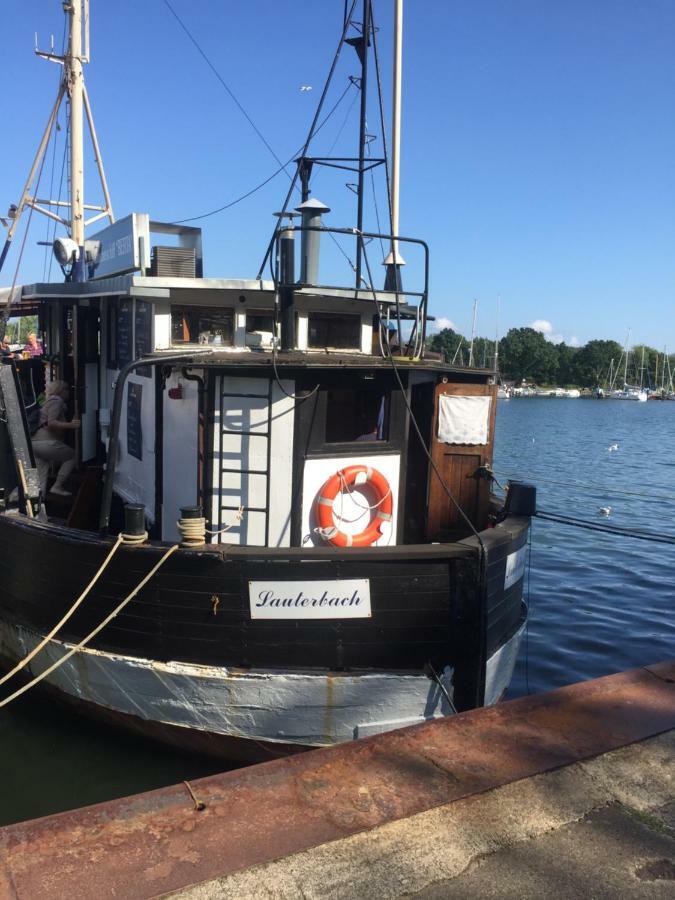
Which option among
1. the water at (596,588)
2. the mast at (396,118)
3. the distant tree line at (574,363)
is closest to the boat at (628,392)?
the distant tree line at (574,363)

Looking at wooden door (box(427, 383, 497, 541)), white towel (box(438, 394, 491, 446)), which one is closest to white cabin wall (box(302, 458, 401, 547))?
wooden door (box(427, 383, 497, 541))

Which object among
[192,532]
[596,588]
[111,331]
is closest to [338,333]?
[111,331]

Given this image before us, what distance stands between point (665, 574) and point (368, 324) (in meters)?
8.33

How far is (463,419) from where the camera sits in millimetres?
7090

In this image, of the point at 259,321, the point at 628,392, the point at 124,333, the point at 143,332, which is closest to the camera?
the point at 143,332

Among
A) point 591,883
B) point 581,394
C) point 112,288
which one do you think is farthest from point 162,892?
point 581,394

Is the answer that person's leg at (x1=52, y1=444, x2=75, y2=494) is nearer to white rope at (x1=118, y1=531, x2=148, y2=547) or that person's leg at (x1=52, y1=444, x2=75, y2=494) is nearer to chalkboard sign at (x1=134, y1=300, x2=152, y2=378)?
chalkboard sign at (x1=134, y1=300, x2=152, y2=378)

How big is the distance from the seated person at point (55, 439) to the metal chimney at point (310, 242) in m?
3.36

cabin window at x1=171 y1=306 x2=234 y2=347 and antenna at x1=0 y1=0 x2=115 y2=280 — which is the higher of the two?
antenna at x1=0 y1=0 x2=115 y2=280

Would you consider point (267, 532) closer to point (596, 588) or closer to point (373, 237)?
point (373, 237)

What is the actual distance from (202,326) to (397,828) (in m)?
5.53

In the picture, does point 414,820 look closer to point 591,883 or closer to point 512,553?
point 591,883

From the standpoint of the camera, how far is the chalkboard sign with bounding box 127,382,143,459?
7832mm

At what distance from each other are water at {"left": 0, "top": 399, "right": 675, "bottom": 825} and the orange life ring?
220 centimetres
